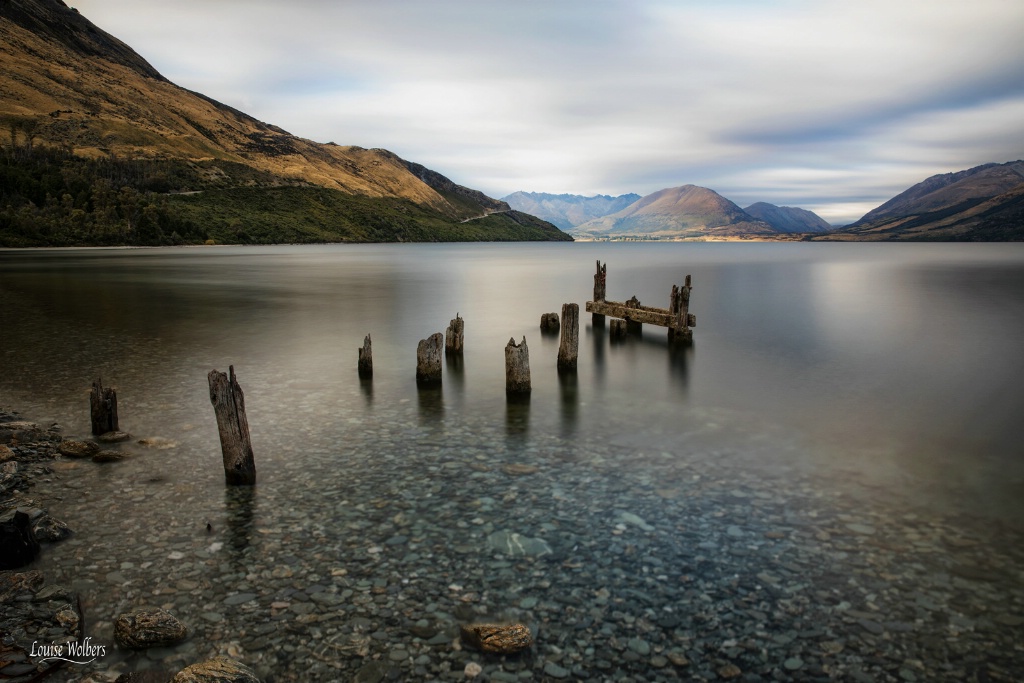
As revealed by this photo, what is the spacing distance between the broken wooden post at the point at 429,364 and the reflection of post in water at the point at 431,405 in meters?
0.43

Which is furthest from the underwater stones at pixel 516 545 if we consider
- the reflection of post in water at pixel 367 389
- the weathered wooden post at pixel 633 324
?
the weathered wooden post at pixel 633 324

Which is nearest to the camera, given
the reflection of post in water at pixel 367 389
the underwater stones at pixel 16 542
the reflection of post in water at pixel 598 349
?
the underwater stones at pixel 16 542

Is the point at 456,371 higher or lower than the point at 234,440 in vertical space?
lower

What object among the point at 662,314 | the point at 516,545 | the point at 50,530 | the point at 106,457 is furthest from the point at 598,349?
the point at 50,530

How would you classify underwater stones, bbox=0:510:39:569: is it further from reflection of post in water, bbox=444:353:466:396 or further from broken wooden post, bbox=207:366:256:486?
reflection of post in water, bbox=444:353:466:396

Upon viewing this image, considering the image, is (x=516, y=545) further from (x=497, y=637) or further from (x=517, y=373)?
(x=517, y=373)

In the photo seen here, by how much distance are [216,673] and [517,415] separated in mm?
11579

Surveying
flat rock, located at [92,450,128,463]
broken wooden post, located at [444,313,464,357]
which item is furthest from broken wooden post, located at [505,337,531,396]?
flat rock, located at [92,450,128,463]

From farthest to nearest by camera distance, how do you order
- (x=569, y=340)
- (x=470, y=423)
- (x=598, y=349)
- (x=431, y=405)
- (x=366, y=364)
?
(x=598, y=349)
(x=569, y=340)
(x=366, y=364)
(x=431, y=405)
(x=470, y=423)

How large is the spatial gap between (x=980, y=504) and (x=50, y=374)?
27.6 meters

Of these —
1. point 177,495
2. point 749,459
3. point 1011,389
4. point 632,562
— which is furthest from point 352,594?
point 1011,389

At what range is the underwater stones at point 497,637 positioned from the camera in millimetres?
6875

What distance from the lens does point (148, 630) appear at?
22.6 ft

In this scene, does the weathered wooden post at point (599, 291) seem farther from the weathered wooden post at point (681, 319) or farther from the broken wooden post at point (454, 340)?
the broken wooden post at point (454, 340)
